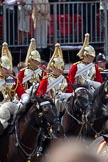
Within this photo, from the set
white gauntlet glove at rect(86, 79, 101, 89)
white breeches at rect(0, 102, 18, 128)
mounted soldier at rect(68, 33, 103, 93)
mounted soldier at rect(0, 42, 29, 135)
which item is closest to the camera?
white breeches at rect(0, 102, 18, 128)

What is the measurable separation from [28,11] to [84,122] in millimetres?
6700

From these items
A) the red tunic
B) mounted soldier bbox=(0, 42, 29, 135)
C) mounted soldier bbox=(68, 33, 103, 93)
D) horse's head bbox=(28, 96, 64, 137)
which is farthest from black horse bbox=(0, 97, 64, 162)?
mounted soldier bbox=(68, 33, 103, 93)

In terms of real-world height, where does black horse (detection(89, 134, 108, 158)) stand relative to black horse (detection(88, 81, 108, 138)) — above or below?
above

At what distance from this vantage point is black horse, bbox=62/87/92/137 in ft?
34.1

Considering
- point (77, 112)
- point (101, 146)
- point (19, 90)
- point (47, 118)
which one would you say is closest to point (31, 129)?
point (47, 118)

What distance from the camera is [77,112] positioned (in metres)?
10.6

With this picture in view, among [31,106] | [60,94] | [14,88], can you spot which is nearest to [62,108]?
[60,94]

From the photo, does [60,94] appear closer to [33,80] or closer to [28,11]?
[33,80]

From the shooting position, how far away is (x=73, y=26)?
16312 mm

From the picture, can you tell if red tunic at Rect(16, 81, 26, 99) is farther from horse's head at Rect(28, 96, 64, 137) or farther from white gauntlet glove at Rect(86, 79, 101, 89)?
white gauntlet glove at Rect(86, 79, 101, 89)

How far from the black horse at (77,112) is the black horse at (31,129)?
1.46 meters

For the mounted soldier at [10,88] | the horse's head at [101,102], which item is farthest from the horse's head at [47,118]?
the horse's head at [101,102]

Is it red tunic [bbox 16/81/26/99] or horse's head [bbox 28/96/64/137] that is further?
red tunic [bbox 16/81/26/99]

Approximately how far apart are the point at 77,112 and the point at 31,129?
5.94 feet
